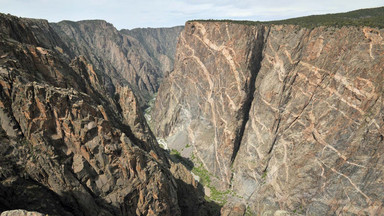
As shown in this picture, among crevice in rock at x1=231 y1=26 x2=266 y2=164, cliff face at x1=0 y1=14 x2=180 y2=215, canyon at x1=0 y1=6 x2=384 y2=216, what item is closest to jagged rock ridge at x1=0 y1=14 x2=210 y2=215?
cliff face at x1=0 y1=14 x2=180 y2=215

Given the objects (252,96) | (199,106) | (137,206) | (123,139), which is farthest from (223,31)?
(137,206)

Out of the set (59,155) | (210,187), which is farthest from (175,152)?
(59,155)

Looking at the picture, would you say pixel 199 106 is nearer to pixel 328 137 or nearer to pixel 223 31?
pixel 223 31

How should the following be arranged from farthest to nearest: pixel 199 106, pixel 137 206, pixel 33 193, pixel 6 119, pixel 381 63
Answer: pixel 199 106 → pixel 381 63 → pixel 137 206 → pixel 6 119 → pixel 33 193

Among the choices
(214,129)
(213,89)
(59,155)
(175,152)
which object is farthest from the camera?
(175,152)

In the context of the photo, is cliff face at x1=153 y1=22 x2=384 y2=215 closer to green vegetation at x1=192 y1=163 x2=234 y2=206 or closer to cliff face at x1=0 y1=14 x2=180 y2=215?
green vegetation at x1=192 y1=163 x2=234 y2=206

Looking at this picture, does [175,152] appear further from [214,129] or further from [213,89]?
[213,89]
